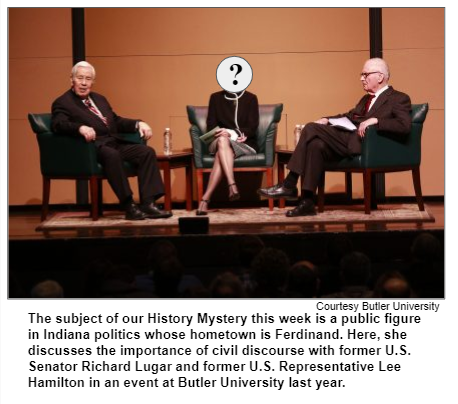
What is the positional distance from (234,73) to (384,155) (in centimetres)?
191

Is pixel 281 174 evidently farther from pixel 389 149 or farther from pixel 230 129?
pixel 389 149

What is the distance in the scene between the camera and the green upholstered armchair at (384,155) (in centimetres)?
581

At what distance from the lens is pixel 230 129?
656 cm

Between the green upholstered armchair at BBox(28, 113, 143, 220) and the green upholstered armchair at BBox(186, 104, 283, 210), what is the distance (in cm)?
69

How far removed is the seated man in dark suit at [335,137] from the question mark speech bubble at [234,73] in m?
1.25

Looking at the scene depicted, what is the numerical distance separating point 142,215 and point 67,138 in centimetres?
81

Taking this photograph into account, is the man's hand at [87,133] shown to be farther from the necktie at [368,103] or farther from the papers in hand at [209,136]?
the necktie at [368,103]

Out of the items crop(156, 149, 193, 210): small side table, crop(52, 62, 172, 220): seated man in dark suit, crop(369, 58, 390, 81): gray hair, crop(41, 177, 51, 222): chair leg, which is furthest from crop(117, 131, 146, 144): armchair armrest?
crop(369, 58, 390, 81): gray hair

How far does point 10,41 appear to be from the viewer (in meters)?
7.41

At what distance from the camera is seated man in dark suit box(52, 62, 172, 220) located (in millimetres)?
→ 5793

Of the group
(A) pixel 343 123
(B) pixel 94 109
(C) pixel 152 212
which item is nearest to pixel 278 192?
(A) pixel 343 123

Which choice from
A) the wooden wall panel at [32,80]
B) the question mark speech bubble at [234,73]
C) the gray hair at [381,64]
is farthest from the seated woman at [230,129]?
the wooden wall panel at [32,80]

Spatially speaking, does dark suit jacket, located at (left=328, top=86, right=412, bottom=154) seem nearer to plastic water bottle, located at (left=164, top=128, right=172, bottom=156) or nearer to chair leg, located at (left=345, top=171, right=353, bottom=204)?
chair leg, located at (left=345, top=171, right=353, bottom=204)
